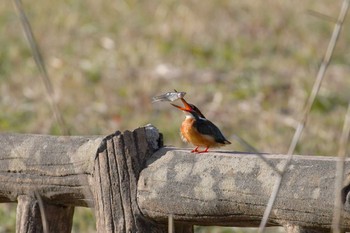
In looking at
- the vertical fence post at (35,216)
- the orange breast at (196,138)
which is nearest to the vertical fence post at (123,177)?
the orange breast at (196,138)

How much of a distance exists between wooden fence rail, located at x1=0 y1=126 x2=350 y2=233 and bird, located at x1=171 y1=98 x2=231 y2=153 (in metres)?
0.17

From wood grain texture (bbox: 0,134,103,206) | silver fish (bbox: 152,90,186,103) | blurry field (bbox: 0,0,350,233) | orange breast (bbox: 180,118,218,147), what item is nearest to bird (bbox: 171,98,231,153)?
orange breast (bbox: 180,118,218,147)

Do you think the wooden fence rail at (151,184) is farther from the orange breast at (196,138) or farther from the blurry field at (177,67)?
the blurry field at (177,67)

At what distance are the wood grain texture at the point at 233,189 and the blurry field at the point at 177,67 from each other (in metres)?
3.70

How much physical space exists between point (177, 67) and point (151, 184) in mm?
5917

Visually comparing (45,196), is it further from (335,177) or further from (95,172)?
(335,177)

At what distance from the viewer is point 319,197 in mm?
2432

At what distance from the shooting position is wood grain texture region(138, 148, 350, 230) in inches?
96.5

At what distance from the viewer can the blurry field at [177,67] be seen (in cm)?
748

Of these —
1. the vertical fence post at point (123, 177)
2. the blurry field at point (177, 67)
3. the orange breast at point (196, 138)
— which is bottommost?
the vertical fence post at point (123, 177)

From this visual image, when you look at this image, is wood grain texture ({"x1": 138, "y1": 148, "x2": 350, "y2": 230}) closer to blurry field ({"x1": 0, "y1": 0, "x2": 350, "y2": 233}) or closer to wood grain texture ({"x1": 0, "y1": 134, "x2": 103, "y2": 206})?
wood grain texture ({"x1": 0, "y1": 134, "x2": 103, "y2": 206})

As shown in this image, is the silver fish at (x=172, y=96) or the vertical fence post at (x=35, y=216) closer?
the silver fish at (x=172, y=96)

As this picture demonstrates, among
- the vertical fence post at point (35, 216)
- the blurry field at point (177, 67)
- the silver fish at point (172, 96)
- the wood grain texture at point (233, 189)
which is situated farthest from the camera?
the blurry field at point (177, 67)

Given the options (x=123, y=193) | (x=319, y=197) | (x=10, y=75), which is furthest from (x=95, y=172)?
(x=10, y=75)
